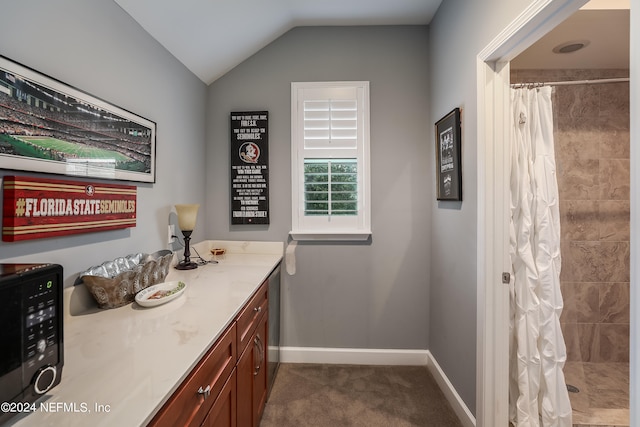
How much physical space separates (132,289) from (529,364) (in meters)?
2.20

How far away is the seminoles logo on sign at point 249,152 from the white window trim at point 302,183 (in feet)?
1.02

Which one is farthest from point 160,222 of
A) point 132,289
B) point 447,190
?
point 447,190

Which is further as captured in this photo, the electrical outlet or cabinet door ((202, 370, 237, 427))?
the electrical outlet

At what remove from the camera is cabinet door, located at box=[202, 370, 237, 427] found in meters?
0.98

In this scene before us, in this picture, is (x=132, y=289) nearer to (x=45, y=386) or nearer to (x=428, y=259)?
(x=45, y=386)

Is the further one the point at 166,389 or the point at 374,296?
the point at 374,296

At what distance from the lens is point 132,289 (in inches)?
51.4

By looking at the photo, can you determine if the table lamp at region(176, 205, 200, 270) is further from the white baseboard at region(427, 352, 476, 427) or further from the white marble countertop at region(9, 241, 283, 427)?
the white baseboard at region(427, 352, 476, 427)

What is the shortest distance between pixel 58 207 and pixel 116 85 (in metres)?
0.72

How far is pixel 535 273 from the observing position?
1.61 m

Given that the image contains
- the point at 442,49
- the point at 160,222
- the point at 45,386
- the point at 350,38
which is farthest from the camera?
the point at 350,38

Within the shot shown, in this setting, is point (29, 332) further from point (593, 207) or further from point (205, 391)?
point (593, 207)

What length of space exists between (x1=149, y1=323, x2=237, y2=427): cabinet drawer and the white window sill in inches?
48.0

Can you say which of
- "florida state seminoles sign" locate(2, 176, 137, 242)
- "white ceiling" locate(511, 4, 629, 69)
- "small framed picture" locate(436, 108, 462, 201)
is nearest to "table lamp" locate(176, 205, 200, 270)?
"florida state seminoles sign" locate(2, 176, 137, 242)
